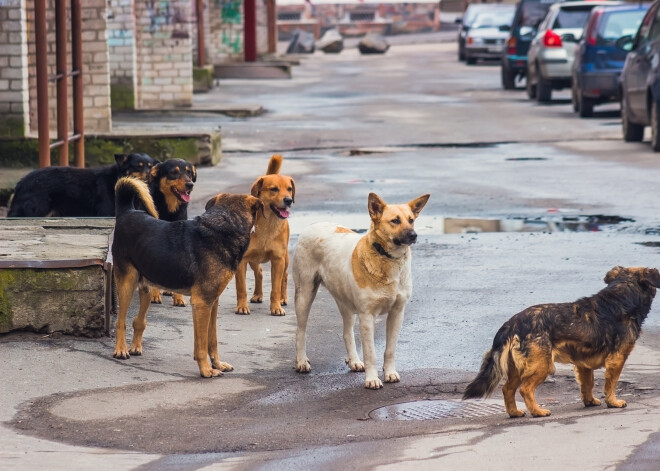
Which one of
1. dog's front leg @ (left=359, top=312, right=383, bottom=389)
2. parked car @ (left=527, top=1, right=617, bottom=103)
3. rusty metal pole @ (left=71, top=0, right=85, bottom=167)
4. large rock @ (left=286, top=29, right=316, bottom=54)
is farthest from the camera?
large rock @ (left=286, top=29, right=316, bottom=54)

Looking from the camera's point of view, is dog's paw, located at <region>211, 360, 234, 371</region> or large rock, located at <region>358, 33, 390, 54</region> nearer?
dog's paw, located at <region>211, 360, 234, 371</region>

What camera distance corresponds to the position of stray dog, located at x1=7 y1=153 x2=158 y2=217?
35.4ft

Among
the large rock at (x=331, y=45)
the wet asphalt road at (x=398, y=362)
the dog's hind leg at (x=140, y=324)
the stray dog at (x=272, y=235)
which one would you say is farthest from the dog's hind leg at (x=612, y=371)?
the large rock at (x=331, y=45)

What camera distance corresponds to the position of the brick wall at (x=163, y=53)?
26.8 metres

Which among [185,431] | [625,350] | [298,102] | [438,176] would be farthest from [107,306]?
[298,102]

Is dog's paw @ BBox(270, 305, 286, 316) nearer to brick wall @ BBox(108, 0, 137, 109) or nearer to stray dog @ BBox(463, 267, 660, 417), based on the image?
stray dog @ BBox(463, 267, 660, 417)

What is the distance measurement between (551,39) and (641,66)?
8.48m

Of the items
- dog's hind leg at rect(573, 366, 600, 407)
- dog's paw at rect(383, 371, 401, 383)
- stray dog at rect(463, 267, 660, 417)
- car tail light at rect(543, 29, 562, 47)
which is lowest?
dog's paw at rect(383, 371, 401, 383)

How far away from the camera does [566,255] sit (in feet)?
Result: 36.7

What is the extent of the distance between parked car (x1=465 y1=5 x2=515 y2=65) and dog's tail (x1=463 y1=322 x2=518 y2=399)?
37.7 m

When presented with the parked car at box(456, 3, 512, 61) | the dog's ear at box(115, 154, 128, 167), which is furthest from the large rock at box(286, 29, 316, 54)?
the dog's ear at box(115, 154, 128, 167)

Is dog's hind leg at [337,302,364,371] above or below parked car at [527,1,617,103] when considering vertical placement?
below

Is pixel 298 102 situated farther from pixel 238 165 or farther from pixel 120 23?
pixel 238 165

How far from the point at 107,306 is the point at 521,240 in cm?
473
